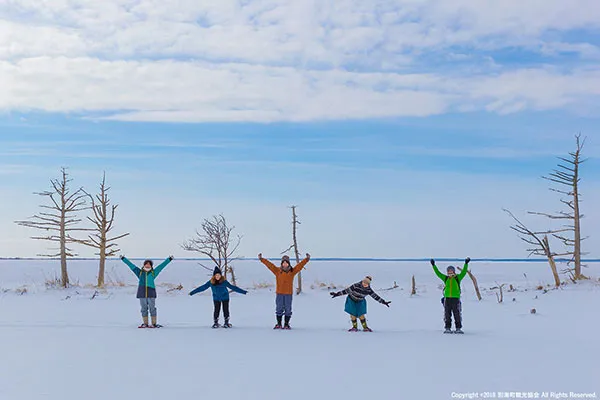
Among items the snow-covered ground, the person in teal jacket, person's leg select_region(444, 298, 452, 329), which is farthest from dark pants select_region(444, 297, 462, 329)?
the person in teal jacket

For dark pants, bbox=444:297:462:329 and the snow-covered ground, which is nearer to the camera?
the snow-covered ground

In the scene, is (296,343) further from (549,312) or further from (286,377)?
(549,312)

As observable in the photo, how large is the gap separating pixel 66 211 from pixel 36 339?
23.8 metres

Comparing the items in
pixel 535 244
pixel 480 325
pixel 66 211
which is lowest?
pixel 480 325

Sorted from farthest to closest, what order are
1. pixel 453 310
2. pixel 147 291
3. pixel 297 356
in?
pixel 147 291, pixel 453 310, pixel 297 356

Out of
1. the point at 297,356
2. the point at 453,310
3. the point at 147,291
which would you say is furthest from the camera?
the point at 147,291

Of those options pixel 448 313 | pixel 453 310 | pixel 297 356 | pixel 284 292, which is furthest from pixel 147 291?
pixel 453 310

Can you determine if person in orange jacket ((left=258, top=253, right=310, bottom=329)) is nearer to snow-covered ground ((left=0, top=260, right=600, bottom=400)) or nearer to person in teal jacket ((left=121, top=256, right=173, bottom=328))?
snow-covered ground ((left=0, top=260, right=600, bottom=400))

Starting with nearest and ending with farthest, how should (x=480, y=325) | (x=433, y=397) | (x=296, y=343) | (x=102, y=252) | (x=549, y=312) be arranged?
(x=433, y=397) → (x=296, y=343) → (x=480, y=325) → (x=549, y=312) → (x=102, y=252)

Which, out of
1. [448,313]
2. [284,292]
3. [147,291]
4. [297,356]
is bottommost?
[297,356]

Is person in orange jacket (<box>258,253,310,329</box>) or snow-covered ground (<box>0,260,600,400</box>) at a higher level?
person in orange jacket (<box>258,253,310,329</box>)

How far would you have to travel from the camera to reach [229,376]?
31.4ft

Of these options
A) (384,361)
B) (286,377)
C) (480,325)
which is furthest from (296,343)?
(480,325)

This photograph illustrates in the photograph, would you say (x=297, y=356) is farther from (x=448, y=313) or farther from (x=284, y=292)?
(x=448, y=313)
